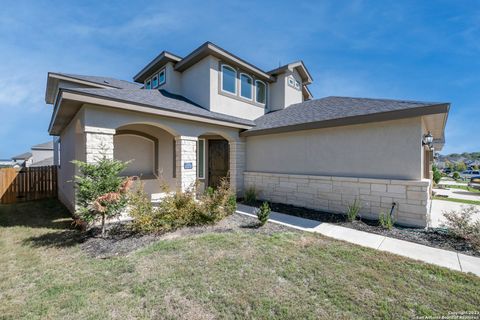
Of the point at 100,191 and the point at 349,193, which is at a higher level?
the point at 100,191

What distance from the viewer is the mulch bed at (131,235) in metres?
4.27

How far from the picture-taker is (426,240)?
15.3 ft

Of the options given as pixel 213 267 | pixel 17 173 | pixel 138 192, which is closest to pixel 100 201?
pixel 138 192

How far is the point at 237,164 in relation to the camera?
9.62 metres

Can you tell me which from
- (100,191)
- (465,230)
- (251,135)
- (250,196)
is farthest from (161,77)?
(465,230)

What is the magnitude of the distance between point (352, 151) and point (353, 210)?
1961 mm

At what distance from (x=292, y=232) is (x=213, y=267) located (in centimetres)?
252

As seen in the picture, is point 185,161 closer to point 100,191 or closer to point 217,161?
point 100,191

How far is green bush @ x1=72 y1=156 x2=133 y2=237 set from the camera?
460cm

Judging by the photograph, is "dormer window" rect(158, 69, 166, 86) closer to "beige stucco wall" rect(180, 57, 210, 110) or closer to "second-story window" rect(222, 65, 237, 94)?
"beige stucco wall" rect(180, 57, 210, 110)

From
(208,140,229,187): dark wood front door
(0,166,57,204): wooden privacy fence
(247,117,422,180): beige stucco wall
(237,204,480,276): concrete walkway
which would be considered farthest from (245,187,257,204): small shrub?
(0,166,57,204): wooden privacy fence

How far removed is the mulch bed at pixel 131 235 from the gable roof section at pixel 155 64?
864cm

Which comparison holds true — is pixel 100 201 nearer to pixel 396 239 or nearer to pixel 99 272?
pixel 99 272

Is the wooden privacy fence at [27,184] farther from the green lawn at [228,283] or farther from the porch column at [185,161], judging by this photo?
the porch column at [185,161]
